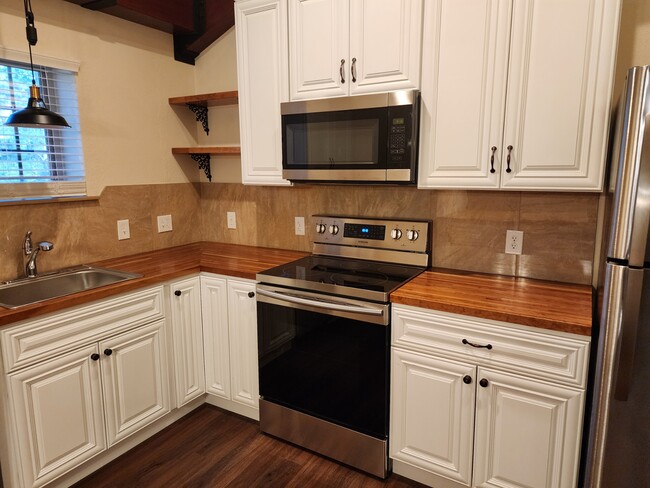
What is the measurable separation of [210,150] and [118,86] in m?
0.62

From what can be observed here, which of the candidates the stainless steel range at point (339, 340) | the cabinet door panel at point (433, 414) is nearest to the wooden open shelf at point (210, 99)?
the stainless steel range at point (339, 340)

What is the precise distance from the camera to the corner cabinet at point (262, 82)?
223cm

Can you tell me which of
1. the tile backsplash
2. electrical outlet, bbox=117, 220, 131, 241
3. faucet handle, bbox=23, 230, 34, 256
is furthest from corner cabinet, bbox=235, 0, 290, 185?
faucet handle, bbox=23, 230, 34, 256

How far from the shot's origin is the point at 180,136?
2947 mm

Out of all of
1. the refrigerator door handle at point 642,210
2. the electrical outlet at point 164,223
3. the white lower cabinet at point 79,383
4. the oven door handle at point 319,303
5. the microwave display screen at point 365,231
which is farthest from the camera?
the electrical outlet at point 164,223

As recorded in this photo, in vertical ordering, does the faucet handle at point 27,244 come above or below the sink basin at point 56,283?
above

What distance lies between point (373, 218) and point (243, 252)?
34.3 inches

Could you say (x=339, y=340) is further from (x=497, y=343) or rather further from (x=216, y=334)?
(x=216, y=334)

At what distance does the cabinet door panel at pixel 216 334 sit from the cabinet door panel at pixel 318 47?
1.11 meters

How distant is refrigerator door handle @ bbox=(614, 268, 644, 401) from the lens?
4.23 ft

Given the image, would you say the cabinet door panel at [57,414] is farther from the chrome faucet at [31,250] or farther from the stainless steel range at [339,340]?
the stainless steel range at [339,340]

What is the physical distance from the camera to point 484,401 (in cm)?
169

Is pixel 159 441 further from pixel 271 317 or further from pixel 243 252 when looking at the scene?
pixel 243 252

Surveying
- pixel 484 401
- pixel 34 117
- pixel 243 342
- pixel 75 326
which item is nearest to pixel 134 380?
pixel 75 326
